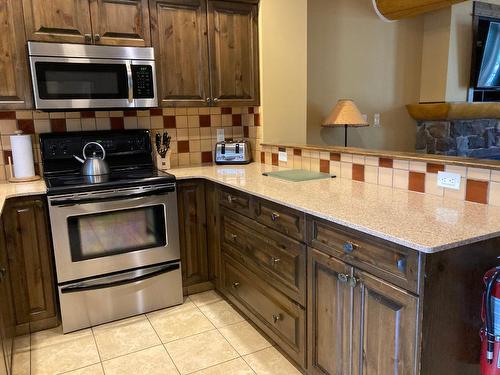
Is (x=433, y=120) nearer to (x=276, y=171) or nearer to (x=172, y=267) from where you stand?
(x=276, y=171)

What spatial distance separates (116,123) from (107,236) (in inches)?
36.2

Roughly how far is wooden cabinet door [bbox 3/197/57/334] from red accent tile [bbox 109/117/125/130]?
85cm

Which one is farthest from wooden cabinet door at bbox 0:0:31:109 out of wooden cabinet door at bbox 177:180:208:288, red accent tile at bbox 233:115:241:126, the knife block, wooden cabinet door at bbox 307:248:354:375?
wooden cabinet door at bbox 307:248:354:375

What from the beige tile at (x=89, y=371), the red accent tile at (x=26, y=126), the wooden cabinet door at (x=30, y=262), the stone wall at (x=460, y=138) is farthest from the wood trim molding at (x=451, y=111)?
the beige tile at (x=89, y=371)

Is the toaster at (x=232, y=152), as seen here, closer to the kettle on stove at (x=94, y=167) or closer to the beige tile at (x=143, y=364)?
the kettle on stove at (x=94, y=167)

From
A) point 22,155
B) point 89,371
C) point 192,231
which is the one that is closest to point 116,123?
point 22,155

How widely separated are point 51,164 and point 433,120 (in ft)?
12.5

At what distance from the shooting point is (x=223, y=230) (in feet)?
8.65

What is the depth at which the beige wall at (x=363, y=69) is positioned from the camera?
12.1ft

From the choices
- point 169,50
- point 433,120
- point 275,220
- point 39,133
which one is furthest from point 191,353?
point 433,120

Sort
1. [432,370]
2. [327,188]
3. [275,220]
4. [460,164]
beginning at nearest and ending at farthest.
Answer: [432,370] → [460,164] → [275,220] → [327,188]

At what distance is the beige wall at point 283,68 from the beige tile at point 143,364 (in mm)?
1730

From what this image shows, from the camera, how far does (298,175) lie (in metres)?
2.50

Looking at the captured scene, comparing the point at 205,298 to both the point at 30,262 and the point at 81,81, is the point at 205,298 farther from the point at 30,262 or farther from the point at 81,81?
the point at 81,81
